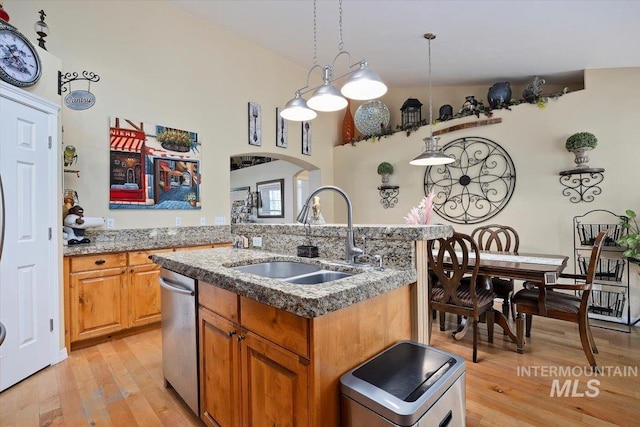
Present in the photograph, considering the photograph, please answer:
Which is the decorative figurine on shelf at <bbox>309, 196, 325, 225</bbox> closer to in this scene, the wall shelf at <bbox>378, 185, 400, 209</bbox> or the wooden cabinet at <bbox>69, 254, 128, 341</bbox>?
the wooden cabinet at <bbox>69, 254, 128, 341</bbox>

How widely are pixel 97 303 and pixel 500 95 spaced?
17.0ft

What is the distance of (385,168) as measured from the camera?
4902 millimetres

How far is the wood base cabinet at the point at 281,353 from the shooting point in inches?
39.1

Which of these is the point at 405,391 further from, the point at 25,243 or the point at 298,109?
the point at 25,243

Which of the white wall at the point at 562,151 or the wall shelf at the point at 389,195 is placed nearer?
the white wall at the point at 562,151

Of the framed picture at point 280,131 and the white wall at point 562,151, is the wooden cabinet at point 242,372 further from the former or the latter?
the white wall at point 562,151

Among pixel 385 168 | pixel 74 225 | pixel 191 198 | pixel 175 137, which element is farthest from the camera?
pixel 385 168

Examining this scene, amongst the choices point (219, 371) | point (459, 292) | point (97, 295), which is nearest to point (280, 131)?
point (97, 295)

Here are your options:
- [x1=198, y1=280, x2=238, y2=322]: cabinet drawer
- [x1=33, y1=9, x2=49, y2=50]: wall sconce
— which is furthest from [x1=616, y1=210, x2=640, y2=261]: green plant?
[x1=33, y1=9, x2=49, y2=50]: wall sconce

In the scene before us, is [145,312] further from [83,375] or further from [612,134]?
[612,134]

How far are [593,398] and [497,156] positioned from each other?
2898 mm

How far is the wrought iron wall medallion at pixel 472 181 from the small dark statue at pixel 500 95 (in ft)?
1.53

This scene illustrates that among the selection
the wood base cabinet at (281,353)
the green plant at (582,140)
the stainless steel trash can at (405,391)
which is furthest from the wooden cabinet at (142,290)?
the green plant at (582,140)

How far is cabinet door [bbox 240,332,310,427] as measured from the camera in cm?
101
